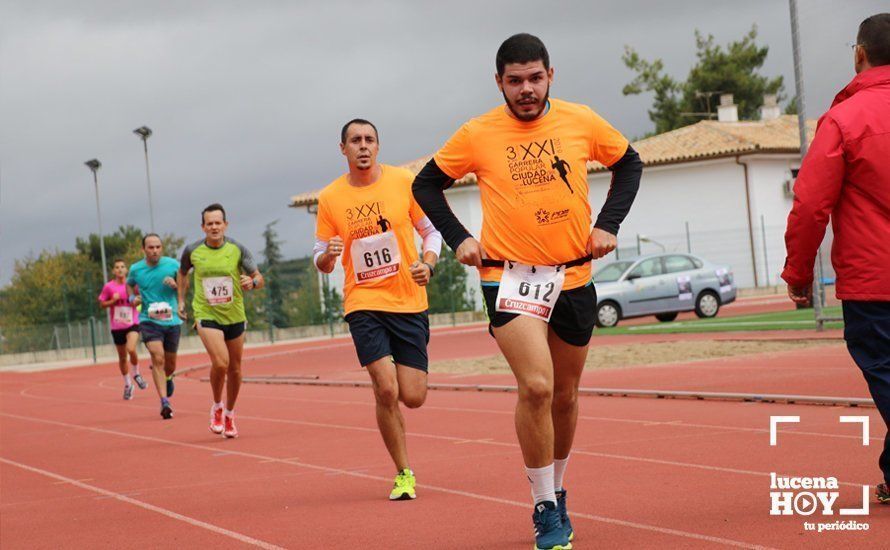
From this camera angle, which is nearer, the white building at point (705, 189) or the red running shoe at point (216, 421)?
the red running shoe at point (216, 421)

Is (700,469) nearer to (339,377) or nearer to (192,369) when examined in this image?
(339,377)

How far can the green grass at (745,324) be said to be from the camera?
24.6 m

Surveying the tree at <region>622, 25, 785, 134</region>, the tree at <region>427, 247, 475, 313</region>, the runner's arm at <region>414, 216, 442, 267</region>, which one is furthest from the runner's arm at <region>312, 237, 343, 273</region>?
the tree at <region>622, 25, 785, 134</region>

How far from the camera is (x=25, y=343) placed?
40.8 meters

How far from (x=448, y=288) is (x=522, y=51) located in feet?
131

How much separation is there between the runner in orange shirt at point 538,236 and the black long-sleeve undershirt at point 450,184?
0.02 meters

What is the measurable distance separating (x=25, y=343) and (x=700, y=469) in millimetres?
35576

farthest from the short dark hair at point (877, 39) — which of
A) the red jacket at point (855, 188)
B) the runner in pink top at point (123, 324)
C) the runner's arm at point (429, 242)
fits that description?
the runner in pink top at point (123, 324)

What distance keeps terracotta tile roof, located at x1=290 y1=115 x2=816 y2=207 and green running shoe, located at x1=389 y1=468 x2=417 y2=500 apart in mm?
43754

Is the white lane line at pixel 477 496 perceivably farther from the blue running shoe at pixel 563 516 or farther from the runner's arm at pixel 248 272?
the runner's arm at pixel 248 272

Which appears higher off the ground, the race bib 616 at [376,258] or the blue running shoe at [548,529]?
the race bib 616 at [376,258]

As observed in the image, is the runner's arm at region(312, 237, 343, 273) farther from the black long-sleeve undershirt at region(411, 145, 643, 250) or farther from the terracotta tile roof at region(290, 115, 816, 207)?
the terracotta tile roof at region(290, 115, 816, 207)

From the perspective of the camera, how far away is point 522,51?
6.07m

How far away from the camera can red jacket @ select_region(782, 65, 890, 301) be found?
5.86 metres
